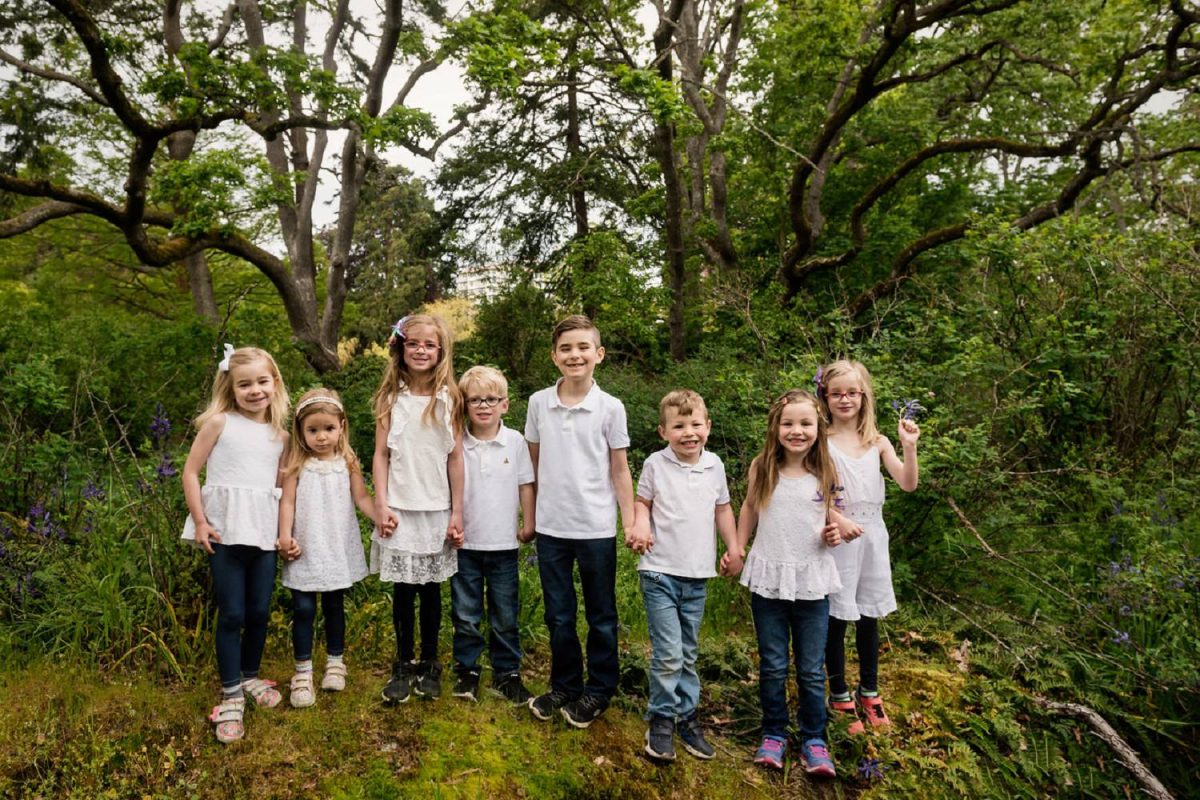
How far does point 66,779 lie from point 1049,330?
22.0ft

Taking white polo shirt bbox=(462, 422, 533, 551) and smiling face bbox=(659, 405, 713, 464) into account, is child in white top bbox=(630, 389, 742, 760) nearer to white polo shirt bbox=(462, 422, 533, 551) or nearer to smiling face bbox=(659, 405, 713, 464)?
smiling face bbox=(659, 405, 713, 464)

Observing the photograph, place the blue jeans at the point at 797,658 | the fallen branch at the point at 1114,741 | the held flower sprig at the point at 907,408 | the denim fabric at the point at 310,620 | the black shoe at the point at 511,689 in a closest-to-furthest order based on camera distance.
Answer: the fallen branch at the point at 1114,741 → the blue jeans at the point at 797,658 → the denim fabric at the point at 310,620 → the black shoe at the point at 511,689 → the held flower sprig at the point at 907,408

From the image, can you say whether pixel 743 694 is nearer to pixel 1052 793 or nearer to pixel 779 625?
pixel 779 625

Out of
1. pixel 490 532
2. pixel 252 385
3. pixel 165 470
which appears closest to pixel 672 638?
pixel 490 532

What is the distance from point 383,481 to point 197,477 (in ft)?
2.52

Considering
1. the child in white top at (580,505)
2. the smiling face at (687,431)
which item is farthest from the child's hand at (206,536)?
the smiling face at (687,431)

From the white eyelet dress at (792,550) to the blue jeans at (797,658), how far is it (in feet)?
0.27

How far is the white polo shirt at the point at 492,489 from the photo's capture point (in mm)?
3336

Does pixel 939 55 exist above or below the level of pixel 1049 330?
above

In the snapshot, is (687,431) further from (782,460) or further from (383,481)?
(383,481)

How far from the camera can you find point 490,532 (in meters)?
3.33

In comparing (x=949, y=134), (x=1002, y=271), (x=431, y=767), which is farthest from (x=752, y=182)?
(x=431, y=767)

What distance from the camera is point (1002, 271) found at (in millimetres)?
6996

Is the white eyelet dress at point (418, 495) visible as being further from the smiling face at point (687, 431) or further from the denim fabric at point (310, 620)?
the smiling face at point (687, 431)
